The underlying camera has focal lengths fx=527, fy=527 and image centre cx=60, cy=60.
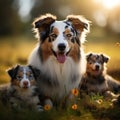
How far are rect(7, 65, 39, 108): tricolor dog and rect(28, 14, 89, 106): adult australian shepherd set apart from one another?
0.59m

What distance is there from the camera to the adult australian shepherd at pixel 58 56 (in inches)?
383

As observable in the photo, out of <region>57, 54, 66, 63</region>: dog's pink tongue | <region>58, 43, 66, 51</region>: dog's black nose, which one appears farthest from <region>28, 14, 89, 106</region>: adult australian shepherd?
<region>58, 43, 66, 51</region>: dog's black nose

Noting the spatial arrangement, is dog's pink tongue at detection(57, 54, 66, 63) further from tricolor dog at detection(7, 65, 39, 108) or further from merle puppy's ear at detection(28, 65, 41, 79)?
tricolor dog at detection(7, 65, 39, 108)

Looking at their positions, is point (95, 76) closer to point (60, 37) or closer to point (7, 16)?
point (60, 37)

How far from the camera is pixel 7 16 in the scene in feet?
83.6

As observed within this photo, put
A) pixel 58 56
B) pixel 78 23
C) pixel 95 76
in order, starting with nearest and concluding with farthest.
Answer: pixel 58 56 < pixel 78 23 < pixel 95 76

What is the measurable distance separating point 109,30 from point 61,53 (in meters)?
25.2

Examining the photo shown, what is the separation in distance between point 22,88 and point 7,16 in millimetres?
16503

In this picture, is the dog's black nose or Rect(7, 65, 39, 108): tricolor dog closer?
Rect(7, 65, 39, 108): tricolor dog

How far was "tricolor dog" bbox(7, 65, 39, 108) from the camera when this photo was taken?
30.3ft

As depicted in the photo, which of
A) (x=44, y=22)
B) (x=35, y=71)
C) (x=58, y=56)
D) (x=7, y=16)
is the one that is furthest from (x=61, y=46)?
(x=7, y=16)

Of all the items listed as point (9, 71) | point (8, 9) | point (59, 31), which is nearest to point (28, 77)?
point (9, 71)

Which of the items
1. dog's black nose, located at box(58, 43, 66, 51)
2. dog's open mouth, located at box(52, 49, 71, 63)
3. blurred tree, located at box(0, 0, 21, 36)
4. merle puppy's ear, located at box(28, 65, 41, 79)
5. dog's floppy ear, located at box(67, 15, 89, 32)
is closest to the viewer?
dog's black nose, located at box(58, 43, 66, 51)

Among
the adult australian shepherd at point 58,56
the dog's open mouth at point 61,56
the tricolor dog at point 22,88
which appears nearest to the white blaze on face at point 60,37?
the adult australian shepherd at point 58,56
